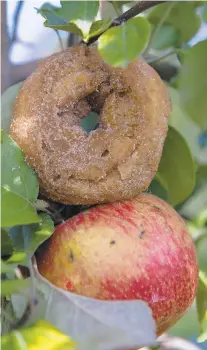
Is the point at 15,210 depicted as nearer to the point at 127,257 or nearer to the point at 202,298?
the point at 127,257

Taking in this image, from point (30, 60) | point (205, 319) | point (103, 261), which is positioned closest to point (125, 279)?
point (103, 261)

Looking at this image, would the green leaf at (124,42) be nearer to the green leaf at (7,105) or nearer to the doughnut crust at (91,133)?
the doughnut crust at (91,133)

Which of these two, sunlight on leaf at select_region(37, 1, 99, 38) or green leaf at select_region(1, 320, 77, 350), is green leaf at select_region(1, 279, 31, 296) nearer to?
green leaf at select_region(1, 320, 77, 350)

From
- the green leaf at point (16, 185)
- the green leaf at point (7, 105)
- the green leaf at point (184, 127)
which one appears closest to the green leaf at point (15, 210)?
the green leaf at point (16, 185)

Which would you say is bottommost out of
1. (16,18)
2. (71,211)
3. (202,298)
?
(202,298)

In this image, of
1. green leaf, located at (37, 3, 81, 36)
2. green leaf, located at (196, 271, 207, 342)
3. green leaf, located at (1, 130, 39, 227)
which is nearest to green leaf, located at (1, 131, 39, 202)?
green leaf, located at (1, 130, 39, 227)

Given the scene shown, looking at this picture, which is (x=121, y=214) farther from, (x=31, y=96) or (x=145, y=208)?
(x=31, y=96)

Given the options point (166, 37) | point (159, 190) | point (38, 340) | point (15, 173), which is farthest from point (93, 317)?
point (166, 37)
